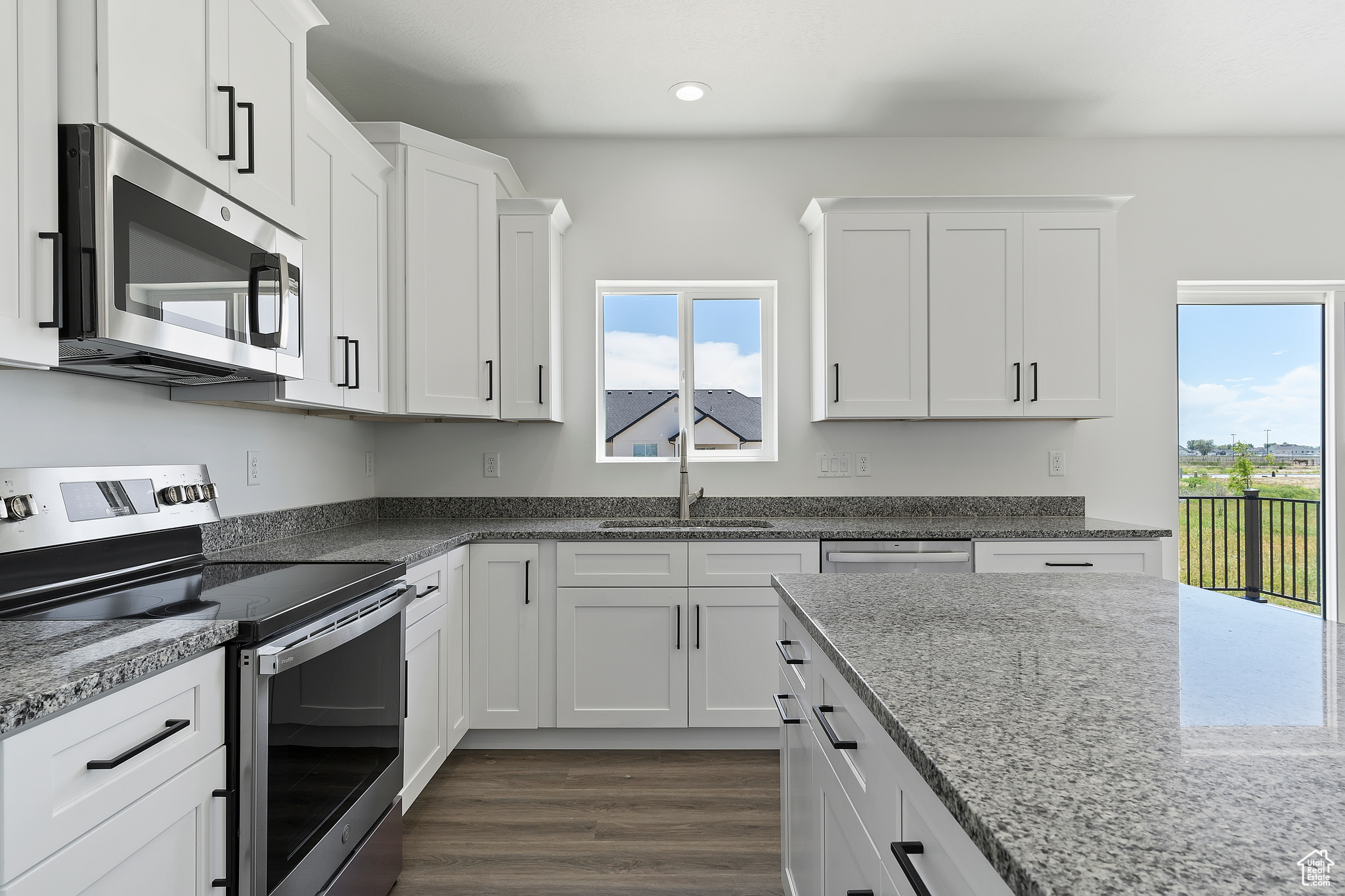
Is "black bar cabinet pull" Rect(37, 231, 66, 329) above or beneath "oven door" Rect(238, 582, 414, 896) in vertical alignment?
above

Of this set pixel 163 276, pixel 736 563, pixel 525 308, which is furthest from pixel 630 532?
pixel 163 276

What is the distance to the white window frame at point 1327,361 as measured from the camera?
342 cm

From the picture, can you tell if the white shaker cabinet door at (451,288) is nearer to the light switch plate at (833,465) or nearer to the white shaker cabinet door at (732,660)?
the white shaker cabinet door at (732,660)

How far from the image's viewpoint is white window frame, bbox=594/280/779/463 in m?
A: 3.42

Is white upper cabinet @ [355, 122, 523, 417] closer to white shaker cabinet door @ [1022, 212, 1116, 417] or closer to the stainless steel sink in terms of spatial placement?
the stainless steel sink

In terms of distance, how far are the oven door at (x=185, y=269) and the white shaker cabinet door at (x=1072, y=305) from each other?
110 inches

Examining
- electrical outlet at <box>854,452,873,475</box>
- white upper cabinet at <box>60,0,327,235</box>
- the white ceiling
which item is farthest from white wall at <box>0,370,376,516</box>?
electrical outlet at <box>854,452,873,475</box>

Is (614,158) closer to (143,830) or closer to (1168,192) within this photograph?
(1168,192)

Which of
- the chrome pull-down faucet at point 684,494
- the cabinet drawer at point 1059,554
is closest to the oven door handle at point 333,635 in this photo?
the chrome pull-down faucet at point 684,494

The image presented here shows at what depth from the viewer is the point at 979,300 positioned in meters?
3.05

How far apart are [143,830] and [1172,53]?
3.76m

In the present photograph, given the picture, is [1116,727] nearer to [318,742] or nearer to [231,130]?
[318,742]

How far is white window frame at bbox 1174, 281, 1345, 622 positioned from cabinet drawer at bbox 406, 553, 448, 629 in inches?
140

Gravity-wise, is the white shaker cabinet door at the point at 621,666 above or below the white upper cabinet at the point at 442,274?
below
